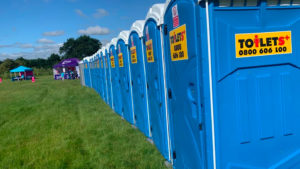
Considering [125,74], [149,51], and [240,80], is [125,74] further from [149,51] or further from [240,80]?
[240,80]

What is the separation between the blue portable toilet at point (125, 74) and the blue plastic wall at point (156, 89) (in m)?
1.53

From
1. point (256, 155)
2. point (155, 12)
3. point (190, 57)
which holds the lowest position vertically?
point (256, 155)

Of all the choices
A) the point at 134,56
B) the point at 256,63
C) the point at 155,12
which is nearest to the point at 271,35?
the point at 256,63

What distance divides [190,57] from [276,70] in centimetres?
90

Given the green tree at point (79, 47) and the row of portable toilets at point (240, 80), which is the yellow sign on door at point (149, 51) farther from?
the green tree at point (79, 47)

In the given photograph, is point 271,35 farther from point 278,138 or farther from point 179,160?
point 179,160

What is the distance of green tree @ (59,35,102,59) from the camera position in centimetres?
7906

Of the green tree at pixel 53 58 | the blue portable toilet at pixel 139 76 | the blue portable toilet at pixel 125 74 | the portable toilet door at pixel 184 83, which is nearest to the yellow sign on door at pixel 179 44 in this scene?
the portable toilet door at pixel 184 83

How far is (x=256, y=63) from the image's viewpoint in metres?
2.46

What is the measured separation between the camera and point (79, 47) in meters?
79.1

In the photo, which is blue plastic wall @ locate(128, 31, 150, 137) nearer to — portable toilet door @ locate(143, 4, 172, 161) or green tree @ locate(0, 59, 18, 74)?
portable toilet door @ locate(143, 4, 172, 161)

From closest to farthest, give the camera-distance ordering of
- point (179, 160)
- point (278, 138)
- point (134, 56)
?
point (278, 138) → point (179, 160) → point (134, 56)

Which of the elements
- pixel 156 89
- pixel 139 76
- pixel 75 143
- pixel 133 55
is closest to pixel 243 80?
pixel 156 89

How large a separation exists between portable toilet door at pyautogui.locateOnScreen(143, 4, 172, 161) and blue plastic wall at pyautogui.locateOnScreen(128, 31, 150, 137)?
35 cm
